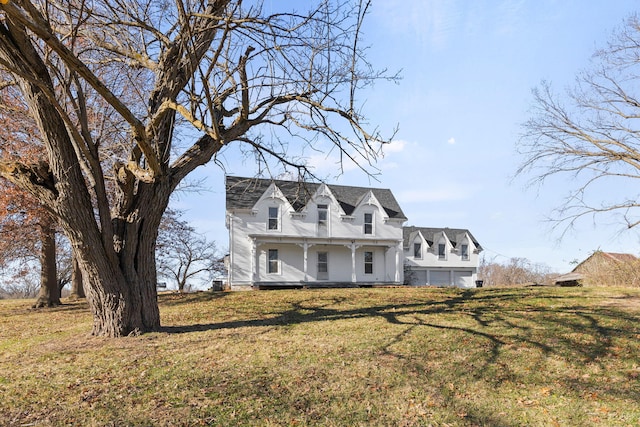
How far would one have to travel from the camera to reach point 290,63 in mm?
7613

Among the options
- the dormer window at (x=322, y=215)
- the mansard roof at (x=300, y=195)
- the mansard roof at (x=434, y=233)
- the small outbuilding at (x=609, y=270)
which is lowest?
the small outbuilding at (x=609, y=270)

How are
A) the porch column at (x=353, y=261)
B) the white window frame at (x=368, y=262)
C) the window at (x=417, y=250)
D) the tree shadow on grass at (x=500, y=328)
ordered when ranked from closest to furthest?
the tree shadow on grass at (x=500, y=328), the porch column at (x=353, y=261), the white window frame at (x=368, y=262), the window at (x=417, y=250)

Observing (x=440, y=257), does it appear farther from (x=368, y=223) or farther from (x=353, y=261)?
(x=353, y=261)

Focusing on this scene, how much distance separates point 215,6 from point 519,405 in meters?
7.95

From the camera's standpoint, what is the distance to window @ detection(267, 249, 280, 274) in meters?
24.0

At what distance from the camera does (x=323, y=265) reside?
2528cm

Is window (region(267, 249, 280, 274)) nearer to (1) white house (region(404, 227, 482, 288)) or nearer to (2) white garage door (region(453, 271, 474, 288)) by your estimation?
(1) white house (region(404, 227, 482, 288))

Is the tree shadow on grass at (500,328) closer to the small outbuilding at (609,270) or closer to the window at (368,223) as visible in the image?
the small outbuilding at (609,270)

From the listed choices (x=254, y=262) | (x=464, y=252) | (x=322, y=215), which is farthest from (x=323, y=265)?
(x=464, y=252)

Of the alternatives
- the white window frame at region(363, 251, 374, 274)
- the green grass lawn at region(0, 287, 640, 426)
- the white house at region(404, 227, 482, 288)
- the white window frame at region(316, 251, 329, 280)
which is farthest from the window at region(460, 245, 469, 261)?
the green grass lawn at region(0, 287, 640, 426)

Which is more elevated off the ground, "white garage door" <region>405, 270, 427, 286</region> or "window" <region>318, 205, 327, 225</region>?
Result: "window" <region>318, 205, 327, 225</region>

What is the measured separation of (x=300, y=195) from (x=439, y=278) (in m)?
14.5

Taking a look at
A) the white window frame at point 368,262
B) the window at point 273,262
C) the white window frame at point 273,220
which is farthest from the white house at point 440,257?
the white window frame at point 273,220

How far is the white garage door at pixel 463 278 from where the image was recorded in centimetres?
3356
